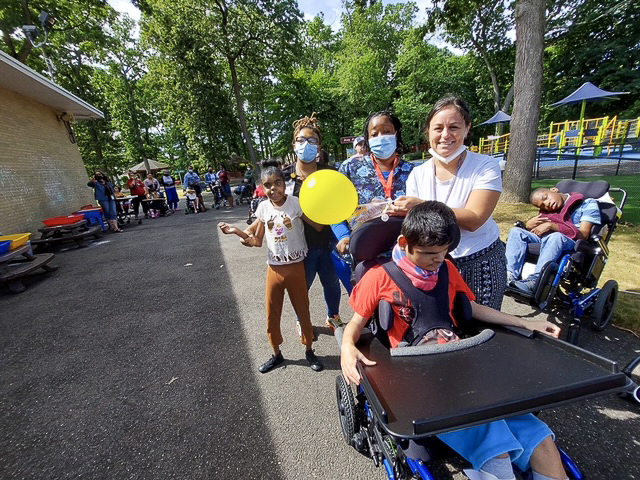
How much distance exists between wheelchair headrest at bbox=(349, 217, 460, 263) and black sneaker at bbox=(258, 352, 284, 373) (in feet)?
5.07

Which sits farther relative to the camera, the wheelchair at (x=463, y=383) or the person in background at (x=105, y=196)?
the person in background at (x=105, y=196)

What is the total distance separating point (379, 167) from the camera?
219 centimetres

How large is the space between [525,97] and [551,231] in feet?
17.9

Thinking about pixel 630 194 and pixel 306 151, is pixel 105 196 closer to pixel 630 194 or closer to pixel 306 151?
pixel 306 151

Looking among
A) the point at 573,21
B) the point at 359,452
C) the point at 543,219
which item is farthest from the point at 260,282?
the point at 573,21

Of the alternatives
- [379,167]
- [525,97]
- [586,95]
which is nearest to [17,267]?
[379,167]

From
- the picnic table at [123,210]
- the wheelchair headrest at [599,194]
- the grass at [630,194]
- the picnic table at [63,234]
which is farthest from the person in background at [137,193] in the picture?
the grass at [630,194]

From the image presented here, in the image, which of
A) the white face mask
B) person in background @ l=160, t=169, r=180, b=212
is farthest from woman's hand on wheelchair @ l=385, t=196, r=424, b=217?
person in background @ l=160, t=169, r=180, b=212

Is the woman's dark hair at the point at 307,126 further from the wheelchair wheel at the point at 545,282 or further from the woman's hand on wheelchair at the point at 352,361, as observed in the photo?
the wheelchair wheel at the point at 545,282

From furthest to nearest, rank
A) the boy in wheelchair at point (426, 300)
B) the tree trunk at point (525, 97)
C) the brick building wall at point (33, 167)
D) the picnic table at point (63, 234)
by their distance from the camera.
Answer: the brick building wall at point (33, 167) → the picnic table at point (63, 234) → the tree trunk at point (525, 97) → the boy in wheelchair at point (426, 300)

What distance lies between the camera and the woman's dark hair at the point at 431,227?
4.31 ft

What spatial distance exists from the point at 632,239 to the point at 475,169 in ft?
16.0

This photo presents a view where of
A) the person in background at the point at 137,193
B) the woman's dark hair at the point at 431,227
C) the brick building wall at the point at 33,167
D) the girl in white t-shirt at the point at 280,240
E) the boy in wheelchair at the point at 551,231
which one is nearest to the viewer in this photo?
the woman's dark hair at the point at 431,227

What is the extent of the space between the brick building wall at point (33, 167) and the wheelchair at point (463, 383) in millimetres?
10189
